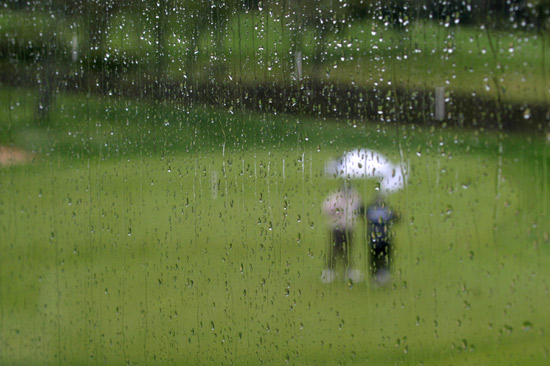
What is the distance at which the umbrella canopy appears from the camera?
3.90 ft

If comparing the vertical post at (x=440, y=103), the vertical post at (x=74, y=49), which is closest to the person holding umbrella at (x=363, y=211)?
the vertical post at (x=440, y=103)

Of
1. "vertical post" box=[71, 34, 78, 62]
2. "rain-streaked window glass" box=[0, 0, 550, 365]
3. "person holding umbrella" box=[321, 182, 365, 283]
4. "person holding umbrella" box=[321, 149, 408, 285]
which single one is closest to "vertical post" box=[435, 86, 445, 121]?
"rain-streaked window glass" box=[0, 0, 550, 365]

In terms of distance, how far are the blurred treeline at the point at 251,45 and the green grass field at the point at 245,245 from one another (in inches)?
3.0

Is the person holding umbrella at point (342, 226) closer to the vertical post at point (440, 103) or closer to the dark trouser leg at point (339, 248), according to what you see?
the dark trouser leg at point (339, 248)

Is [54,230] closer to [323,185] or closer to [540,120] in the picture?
[323,185]

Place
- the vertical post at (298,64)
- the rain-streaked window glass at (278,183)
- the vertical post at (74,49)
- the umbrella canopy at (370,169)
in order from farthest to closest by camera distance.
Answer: the vertical post at (74,49), the vertical post at (298,64), the umbrella canopy at (370,169), the rain-streaked window glass at (278,183)

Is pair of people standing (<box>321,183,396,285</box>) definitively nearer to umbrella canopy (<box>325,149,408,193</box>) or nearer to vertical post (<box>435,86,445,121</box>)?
umbrella canopy (<box>325,149,408,193</box>)

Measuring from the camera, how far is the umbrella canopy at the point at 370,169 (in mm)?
1189

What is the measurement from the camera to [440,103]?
3.64ft

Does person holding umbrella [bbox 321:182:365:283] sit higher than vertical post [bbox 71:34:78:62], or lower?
lower

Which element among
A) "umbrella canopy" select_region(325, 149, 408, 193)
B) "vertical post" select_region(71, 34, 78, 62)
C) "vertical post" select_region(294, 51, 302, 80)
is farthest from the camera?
"vertical post" select_region(71, 34, 78, 62)

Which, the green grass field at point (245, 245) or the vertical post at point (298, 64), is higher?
the vertical post at point (298, 64)

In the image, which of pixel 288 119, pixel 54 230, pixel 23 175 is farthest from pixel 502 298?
pixel 23 175

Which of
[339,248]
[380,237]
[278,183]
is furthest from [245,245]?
[380,237]
